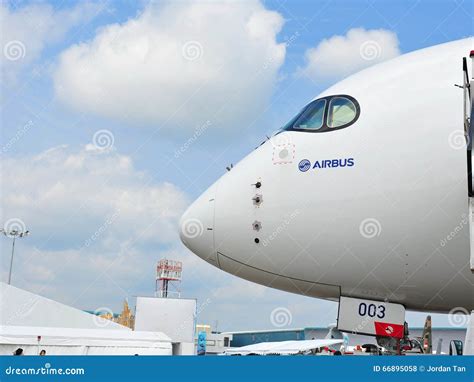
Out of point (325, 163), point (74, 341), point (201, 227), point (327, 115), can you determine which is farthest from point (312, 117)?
point (74, 341)

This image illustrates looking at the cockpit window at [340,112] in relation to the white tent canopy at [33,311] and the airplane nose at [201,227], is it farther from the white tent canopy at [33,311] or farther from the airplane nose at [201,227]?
the white tent canopy at [33,311]

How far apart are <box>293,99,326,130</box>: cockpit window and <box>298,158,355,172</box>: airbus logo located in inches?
34.2

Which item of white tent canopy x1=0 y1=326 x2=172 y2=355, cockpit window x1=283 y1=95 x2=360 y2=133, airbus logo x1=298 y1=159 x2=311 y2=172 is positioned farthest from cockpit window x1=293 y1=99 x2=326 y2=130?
white tent canopy x1=0 y1=326 x2=172 y2=355

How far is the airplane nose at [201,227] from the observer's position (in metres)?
12.0

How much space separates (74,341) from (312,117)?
38.6 feet

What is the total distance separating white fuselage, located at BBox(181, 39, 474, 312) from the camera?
1026 centimetres

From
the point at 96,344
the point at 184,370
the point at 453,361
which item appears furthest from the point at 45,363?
the point at 96,344

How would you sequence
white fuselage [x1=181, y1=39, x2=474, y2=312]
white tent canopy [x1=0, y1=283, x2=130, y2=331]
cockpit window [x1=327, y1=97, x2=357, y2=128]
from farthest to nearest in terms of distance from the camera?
white tent canopy [x1=0, y1=283, x2=130, y2=331] < cockpit window [x1=327, y1=97, x2=357, y2=128] < white fuselage [x1=181, y1=39, x2=474, y2=312]

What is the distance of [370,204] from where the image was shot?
10547 millimetres

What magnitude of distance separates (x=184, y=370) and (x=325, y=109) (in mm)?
6879

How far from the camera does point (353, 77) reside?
12297mm

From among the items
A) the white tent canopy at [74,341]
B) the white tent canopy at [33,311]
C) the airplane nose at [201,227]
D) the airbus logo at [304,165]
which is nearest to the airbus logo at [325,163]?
the airbus logo at [304,165]

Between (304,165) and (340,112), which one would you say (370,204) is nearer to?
(304,165)

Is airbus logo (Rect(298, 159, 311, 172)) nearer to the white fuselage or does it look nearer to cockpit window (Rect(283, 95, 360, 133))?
the white fuselage
